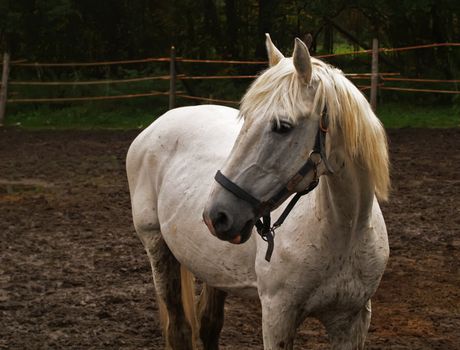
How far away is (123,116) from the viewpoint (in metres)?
14.2

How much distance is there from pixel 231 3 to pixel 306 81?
47.3 feet

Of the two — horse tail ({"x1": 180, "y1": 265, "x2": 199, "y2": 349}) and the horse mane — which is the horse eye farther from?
horse tail ({"x1": 180, "y1": 265, "x2": 199, "y2": 349})

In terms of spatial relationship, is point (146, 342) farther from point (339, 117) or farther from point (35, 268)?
point (339, 117)

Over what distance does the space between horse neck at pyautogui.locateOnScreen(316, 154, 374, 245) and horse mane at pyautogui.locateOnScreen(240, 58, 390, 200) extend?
0.05m

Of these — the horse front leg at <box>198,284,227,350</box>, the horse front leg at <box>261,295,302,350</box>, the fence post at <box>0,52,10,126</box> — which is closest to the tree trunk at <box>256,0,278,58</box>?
the fence post at <box>0,52,10,126</box>

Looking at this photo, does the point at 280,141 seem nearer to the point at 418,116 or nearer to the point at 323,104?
the point at 323,104

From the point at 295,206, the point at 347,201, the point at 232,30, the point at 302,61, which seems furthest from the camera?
the point at 232,30

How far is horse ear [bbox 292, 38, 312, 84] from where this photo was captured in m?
2.40

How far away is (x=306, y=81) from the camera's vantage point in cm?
247

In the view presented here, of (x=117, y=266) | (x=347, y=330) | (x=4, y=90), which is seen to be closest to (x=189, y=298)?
(x=347, y=330)

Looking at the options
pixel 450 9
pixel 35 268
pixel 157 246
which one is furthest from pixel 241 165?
pixel 450 9

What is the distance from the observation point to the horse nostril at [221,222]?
243 centimetres

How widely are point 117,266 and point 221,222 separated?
129 inches

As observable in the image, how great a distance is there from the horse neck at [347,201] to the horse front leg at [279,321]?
28 centimetres
